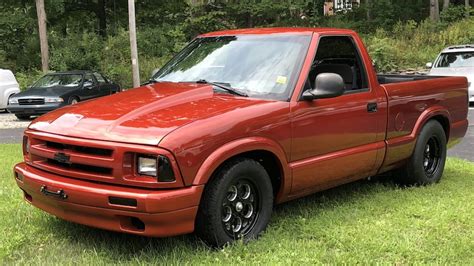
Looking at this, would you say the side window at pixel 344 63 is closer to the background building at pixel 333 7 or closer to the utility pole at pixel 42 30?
the utility pole at pixel 42 30

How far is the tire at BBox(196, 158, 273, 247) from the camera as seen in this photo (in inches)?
155

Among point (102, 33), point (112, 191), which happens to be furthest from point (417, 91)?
point (102, 33)

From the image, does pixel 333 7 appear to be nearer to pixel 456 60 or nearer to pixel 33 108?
pixel 456 60

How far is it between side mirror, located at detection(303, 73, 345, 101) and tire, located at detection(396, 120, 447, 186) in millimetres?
A: 1882

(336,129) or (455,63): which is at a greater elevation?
(336,129)

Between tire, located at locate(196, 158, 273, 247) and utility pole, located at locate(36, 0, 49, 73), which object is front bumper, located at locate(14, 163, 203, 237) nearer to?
tire, located at locate(196, 158, 273, 247)

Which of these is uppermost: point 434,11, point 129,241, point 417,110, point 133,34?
point 434,11

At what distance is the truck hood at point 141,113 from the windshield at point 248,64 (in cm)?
26

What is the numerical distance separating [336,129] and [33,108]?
1346 centimetres

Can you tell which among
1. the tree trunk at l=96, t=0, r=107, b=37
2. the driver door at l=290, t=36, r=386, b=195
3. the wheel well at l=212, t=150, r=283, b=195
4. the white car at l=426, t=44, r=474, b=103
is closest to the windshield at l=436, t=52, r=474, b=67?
the white car at l=426, t=44, r=474, b=103

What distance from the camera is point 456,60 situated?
16.6 metres

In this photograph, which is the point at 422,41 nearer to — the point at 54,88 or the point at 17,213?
the point at 54,88

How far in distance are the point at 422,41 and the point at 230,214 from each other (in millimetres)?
24270

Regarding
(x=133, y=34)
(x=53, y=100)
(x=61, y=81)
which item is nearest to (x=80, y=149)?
(x=53, y=100)
